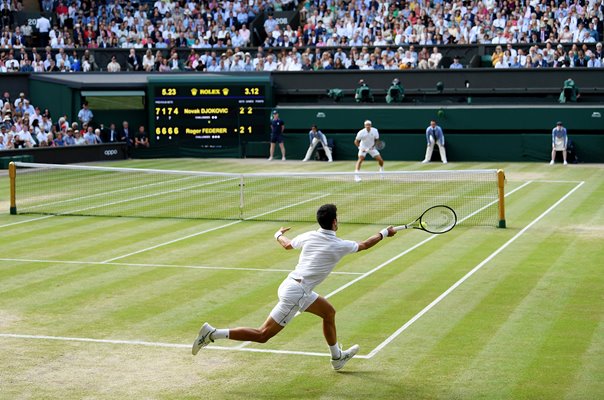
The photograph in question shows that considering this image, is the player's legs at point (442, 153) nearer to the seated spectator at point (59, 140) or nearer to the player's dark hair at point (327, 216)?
the seated spectator at point (59, 140)

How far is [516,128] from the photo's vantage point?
40969mm

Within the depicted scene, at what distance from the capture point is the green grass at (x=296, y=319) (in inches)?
431

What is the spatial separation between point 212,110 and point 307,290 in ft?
108

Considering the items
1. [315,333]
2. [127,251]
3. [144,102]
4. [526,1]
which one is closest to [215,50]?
[144,102]

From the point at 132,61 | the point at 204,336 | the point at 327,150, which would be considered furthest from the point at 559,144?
the point at 204,336

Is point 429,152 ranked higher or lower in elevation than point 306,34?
lower

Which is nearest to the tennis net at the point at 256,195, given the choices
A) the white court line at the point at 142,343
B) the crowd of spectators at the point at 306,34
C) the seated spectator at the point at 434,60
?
the seated spectator at the point at 434,60

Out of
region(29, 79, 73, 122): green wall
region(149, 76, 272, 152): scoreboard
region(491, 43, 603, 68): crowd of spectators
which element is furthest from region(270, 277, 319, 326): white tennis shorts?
region(29, 79, 73, 122): green wall

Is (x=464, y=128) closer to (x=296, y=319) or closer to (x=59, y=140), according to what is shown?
(x=59, y=140)

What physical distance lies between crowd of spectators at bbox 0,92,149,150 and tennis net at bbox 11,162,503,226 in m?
3.45

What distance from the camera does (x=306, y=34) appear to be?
48094 millimetres

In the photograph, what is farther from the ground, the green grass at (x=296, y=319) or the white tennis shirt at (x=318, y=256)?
the white tennis shirt at (x=318, y=256)

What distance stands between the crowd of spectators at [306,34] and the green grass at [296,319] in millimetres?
21262

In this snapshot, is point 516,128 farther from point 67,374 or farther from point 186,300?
point 67,374
